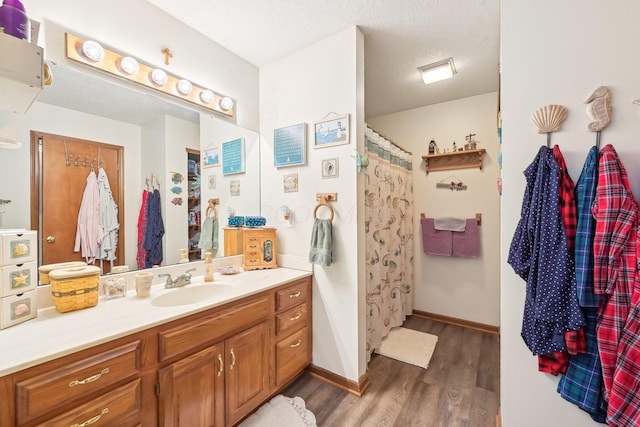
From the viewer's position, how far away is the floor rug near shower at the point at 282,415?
1.59 m

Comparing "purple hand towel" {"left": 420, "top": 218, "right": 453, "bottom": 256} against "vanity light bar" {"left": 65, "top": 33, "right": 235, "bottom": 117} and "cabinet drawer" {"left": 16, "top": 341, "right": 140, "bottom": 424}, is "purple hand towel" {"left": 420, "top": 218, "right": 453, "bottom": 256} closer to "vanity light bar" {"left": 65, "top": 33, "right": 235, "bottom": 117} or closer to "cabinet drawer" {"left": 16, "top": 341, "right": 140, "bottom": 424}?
"vanity light bar" {"left": 65, "top": 33, "right": 235, "bottom": 117}

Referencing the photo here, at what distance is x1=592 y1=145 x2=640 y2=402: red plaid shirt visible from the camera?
3.03ft

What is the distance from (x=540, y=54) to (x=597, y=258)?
0.90 metres

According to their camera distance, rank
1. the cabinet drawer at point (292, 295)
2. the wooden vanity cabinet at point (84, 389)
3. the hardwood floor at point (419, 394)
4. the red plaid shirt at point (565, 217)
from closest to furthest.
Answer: the wooden vanity cabinet at point (84, 389)
the red plaid shirt at point (565, 217)
the hardwood floor at point (419, 394)
the cabinet drawer at point (292, 295)

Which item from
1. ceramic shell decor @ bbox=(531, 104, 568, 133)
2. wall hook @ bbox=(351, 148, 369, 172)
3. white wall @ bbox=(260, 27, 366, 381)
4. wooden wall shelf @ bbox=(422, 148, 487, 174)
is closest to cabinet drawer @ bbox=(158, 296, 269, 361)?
white wall @ bbox=(260, 27, 366, 381)

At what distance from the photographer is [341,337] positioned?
194 centimetres

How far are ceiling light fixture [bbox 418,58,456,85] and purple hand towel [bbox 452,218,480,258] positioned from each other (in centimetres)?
150

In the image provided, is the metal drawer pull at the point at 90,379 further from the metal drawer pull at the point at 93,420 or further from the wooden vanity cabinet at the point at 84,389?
the metal drawer pull at the point at 93,420

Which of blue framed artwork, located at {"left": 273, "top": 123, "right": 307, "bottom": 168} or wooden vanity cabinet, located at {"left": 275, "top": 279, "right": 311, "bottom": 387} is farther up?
blue framed artwork, located at {"left": 273, "top": 123, "right": 307, "bottom": 168}

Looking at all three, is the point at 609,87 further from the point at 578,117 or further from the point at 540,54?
the point at 540,54

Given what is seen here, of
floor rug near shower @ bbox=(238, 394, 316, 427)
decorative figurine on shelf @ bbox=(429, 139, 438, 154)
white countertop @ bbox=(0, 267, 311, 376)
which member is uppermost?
decorative figurine on shelf @ bbox=(429, 139, 438, 154)

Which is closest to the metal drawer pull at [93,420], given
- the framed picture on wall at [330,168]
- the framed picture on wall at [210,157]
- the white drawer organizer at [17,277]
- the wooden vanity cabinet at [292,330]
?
the white drawer organizer at [17,277]

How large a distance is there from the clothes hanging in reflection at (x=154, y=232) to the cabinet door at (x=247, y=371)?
2.50ft

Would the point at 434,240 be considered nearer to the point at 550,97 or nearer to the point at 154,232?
the point at 550,97
